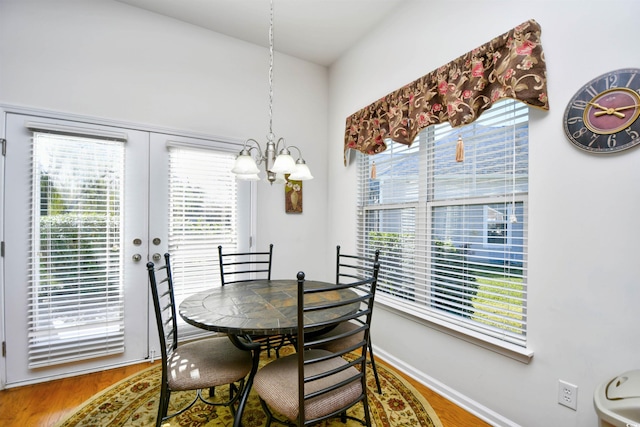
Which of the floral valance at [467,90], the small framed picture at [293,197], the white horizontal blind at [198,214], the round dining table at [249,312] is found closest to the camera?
the round dining table at [249,312]

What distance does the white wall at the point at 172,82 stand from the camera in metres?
2.16

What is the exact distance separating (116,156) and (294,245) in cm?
185

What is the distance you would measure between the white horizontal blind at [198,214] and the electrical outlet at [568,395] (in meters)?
2.58

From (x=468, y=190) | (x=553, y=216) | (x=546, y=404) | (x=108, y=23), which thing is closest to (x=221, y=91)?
(x=108, y=23)

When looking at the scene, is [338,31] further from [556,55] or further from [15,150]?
[15,150]

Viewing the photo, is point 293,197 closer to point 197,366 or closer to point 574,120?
point 197,366

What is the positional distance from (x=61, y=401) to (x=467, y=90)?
11.1ft

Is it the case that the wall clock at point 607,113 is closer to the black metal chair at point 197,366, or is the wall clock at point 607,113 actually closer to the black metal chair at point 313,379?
the black metal chair at point 313,379

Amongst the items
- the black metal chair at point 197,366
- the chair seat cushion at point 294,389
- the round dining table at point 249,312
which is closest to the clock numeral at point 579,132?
the round dining table at point 249,312

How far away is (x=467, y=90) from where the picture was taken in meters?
1.83

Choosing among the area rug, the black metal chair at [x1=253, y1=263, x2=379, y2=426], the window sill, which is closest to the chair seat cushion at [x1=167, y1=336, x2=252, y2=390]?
the black metal chair at [x1=253, y1=263, x2=379, y2=426]

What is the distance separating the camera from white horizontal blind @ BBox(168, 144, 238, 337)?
8.56 feet

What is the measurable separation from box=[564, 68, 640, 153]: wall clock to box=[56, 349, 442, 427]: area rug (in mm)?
1750

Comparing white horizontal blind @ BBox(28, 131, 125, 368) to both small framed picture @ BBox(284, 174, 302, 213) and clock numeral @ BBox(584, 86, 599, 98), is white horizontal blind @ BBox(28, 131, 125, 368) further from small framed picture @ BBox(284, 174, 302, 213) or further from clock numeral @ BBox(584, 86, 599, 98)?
clock numeral @ BBox(584, 86, 599, 98)
